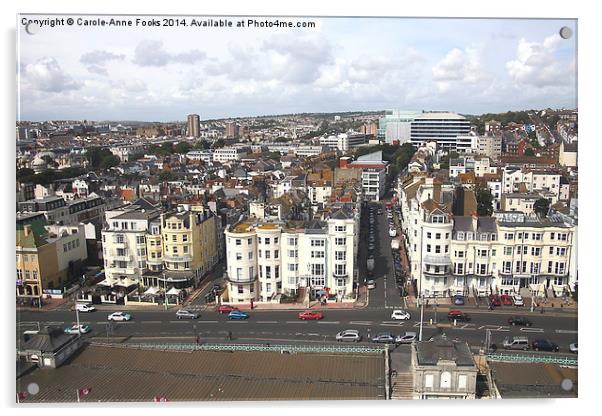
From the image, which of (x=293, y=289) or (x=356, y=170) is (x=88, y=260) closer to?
(x=293, y=289)

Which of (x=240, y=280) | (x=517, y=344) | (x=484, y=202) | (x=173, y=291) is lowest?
(x=517, y=344)

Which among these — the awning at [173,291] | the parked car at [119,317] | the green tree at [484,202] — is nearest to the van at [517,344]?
the awning at [173,291]

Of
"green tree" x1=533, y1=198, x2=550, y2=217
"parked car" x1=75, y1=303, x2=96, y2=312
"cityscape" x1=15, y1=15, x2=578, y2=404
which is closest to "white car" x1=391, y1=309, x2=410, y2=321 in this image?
"cityscape" x1=15, y1=15, x2=578, y2=404

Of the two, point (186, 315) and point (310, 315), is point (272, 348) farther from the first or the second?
point (186, 315)

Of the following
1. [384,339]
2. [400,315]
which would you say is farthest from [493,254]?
[384,339]

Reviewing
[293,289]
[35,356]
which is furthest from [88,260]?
[35,356]

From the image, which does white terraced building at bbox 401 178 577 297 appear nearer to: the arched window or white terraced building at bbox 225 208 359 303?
white terraced building at bbox 225 208 359 303
